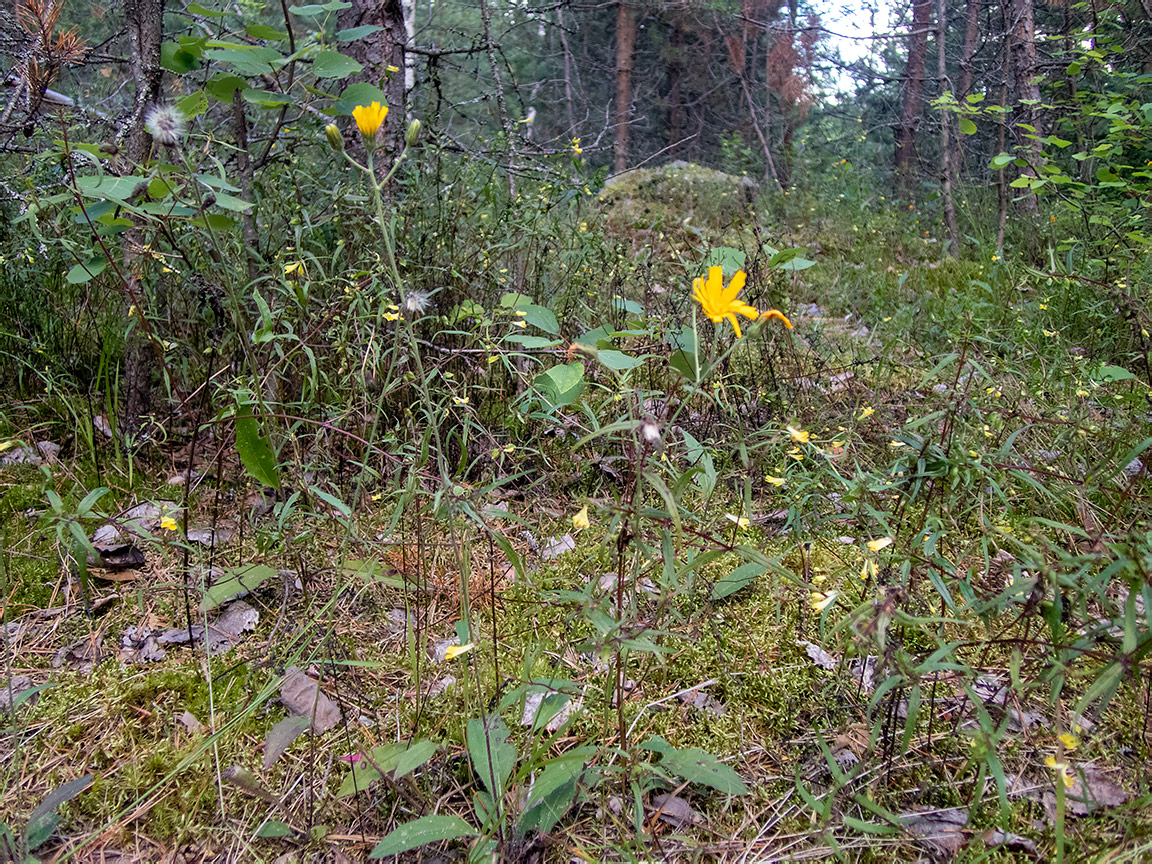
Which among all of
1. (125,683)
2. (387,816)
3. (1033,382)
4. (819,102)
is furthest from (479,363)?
(819,102)

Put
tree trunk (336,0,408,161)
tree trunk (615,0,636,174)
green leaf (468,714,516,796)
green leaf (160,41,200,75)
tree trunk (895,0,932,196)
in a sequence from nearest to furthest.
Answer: green leaf (468,714,516,796) → green leaf (160,41,200,75) → tree trunk (336,0,408,161) → tree trunk (895,0,932,196) → tree trunk (615,0,636,174)

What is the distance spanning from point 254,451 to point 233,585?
286 mm

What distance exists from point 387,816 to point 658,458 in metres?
0.94

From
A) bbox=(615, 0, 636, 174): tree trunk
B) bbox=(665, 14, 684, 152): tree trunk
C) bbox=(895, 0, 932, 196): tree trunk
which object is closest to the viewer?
bbox=(895, 0, 932, 196): tree trunk

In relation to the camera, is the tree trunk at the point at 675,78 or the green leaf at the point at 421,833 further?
the tree trunk at the point at 675,78

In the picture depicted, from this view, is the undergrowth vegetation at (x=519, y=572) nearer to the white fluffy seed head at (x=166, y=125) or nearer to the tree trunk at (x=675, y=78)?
the white fluffy seed head at (x=166, y=125)

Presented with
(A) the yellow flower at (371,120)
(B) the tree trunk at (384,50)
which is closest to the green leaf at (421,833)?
(A) the yellow flower at (371,120)

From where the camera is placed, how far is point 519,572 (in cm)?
102

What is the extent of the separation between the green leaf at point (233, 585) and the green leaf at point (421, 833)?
2.16 ft

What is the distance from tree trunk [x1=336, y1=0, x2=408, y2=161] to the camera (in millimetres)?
2375

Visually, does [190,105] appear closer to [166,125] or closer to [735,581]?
[166,125]

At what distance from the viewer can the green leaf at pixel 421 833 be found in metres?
0.88

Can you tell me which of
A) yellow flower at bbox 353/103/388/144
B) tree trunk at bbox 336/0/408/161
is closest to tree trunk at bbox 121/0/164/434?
tree trunk at bbox 336/0/408/161

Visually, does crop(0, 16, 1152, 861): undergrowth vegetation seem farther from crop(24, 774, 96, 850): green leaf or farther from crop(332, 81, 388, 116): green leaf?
crop(332, 81, 388, 116): green leaf
